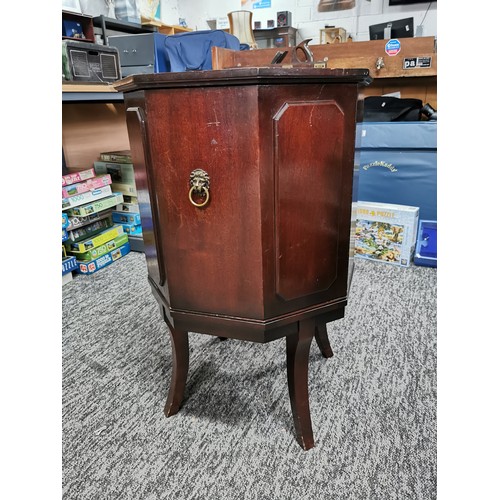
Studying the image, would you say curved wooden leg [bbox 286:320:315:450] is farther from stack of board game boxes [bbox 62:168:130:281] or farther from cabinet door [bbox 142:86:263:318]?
stack of board game boxes [bbox 62:168:130:281]

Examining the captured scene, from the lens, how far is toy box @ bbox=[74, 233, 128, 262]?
7.11ft

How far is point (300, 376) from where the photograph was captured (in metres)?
1.05

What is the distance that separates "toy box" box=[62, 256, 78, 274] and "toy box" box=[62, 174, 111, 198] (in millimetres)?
333

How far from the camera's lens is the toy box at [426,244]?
2100 millimetres

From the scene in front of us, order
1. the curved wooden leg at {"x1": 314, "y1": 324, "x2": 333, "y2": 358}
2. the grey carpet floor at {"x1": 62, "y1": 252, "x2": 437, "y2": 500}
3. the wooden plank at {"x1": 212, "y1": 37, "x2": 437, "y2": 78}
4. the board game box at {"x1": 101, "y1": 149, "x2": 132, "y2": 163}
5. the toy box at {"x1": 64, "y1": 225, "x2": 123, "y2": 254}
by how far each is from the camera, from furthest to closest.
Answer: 1. the wooden plank at {"x1": 212, "y1": 37, "x2": 437, "y2": 78}
2. the board game box at {"x1": 101, "y1": 149, "x2": 132, "y2": 163}
3. the toy box at {"x1": 64, "y1": 225, "x2": 123, "y2": 254}
4. the curved wooden leg at {"x1": 314, "y1": 324, "x2": 333, "y2": 358}
5. the grey carpet floor at {"x1": 62, "y1": 252, "x2": 437, "y2": 500}

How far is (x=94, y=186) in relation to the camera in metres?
2.20

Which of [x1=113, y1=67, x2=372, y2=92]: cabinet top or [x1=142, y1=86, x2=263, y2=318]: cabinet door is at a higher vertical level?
[x1=113, y1=67, x2=372, y2=92]: cabinet top

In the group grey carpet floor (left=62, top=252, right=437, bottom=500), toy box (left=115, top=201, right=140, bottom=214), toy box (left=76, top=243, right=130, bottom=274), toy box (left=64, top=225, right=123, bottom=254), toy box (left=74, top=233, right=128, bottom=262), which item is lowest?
grey carpet floor (left=62, top=252, right=437, bottom=500)

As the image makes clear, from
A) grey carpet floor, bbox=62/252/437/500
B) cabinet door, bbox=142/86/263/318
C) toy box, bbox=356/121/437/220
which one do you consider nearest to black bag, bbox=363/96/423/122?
toy box, bbox=356/121/437/220

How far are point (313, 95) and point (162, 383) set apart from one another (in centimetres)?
105

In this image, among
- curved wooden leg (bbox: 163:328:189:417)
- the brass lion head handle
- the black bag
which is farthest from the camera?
the black bag

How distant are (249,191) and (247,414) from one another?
0.75 m

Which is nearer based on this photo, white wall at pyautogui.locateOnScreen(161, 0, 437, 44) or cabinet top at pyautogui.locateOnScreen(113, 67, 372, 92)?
cabinet top at pyautogui.locateOnScreen(113, 67, 372, 92)

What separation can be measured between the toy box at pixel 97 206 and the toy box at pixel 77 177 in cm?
14
